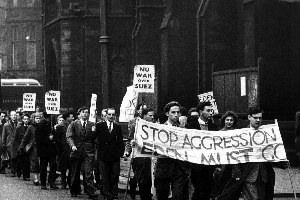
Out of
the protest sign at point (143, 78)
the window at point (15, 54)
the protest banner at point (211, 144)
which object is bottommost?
the protest banner at point (211, 144)

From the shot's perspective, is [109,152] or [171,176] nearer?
[171,176]

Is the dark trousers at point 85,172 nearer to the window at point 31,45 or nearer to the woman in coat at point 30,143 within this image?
the woman in coat at point 30,143

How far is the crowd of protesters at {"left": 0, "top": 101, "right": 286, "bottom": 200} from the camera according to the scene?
11.8m

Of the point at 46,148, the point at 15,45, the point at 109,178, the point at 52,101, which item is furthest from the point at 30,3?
the point at 109,178

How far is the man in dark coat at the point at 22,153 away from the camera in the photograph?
22891 mm

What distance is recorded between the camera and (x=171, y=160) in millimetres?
12320

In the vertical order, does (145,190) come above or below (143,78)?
below

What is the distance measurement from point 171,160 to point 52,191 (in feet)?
23.7

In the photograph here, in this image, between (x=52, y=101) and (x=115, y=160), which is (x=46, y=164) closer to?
(x=115, y=160)

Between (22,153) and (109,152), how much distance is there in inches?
252

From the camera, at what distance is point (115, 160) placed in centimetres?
1645

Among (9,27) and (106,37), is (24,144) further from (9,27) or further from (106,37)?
(9,27)

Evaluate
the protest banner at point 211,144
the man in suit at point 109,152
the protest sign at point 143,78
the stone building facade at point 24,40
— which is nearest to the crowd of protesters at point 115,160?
the man in suit at point 109,152

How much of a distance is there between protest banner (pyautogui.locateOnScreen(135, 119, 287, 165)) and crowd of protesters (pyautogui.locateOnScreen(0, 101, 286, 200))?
12 centimetres
